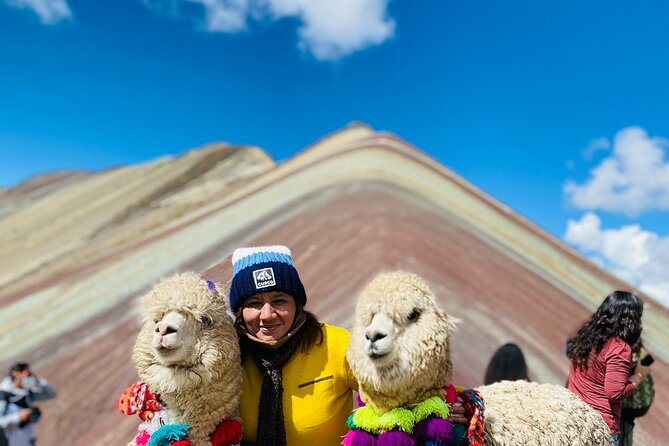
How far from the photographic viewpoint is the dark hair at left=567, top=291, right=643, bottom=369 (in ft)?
9.55

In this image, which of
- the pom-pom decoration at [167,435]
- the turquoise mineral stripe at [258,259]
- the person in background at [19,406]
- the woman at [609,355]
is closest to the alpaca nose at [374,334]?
the turquoise mineral stripe at [258,259]

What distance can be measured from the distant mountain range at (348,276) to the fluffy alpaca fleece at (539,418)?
170 centimetres

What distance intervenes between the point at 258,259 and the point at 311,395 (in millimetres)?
677

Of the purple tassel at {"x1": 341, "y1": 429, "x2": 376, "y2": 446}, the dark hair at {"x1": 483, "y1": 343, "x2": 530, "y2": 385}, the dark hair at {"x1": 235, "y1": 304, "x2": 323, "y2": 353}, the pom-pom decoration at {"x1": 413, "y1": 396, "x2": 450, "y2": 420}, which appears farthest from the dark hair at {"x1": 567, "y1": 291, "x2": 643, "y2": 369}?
the dark hair at {"x1": 235, "y1": 304, "x2": 323, "y2": 353}

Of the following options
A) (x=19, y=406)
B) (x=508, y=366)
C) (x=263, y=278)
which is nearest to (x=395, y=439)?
(x=263, y=278)

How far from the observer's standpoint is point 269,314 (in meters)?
2.21

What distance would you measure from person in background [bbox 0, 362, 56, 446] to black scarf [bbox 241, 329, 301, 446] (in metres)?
3.89

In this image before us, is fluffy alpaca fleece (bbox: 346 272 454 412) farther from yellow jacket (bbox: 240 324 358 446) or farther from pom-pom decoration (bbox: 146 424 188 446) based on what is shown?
pom-pom decoration (bbox: 146 424 188 446)

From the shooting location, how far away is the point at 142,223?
2394 cm

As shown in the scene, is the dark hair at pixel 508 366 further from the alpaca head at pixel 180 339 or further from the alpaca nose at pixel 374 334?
the alpaca head at pixel 180 339

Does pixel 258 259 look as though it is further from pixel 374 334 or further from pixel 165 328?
pixel 374 334

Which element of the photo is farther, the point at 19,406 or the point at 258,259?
the point at 19,406

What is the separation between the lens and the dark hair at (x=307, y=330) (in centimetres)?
226

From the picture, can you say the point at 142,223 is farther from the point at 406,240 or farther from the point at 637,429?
the point at 637,429
